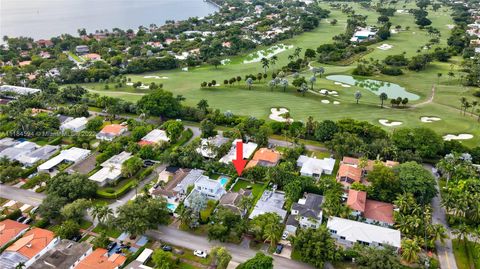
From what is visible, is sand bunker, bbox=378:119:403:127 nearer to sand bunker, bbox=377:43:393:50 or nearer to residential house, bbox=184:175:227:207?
residential house, bbox=184:175:227:207

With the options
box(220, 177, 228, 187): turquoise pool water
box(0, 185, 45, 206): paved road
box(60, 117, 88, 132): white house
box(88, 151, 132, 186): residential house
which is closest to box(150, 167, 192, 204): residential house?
box(220, 177, 228, 187): turquoise pool water

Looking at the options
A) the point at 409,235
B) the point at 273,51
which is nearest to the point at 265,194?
the point at 409,235

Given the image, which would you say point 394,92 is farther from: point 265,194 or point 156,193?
point 156,193

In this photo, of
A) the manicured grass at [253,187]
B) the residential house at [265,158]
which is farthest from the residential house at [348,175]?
the manicured grass at [253,187]

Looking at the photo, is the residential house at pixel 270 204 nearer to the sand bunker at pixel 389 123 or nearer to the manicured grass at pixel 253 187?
the manicured grass at pixel 253 187

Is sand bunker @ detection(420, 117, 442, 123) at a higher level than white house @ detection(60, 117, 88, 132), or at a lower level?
lower

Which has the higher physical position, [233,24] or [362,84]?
[233,24]

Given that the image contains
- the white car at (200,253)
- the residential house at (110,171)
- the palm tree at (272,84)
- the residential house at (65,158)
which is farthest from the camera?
the palm tree at (272,84)
